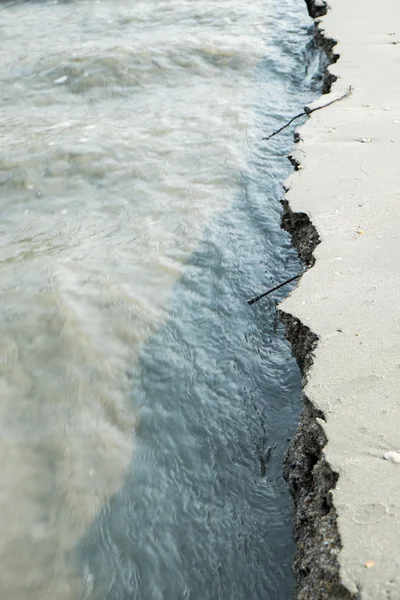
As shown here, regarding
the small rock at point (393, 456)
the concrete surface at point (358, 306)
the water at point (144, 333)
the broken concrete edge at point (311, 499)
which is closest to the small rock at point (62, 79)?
the water at point (144, 333)

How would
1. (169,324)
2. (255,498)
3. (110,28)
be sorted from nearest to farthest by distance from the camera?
(255,498)
(169,324)
(110,28)

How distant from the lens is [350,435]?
1769mm

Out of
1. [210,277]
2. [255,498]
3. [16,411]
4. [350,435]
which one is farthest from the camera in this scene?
[210,277]

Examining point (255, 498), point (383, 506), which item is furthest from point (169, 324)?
point (383, 506)

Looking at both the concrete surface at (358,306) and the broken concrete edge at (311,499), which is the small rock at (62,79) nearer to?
the concrete surface at (358,306)

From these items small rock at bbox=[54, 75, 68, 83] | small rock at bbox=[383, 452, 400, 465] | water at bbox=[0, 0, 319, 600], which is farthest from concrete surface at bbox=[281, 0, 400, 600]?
small rock at bbox=[54, 75, 68, 83]

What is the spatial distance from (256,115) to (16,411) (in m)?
3.59

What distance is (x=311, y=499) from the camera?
5.78 feet

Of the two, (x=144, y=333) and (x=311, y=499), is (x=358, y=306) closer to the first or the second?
(x=311, y=499)

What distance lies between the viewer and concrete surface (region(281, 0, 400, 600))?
1.50 m

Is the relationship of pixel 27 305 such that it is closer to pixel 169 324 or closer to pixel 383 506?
pixel 169 324

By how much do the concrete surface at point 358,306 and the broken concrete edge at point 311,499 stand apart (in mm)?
26

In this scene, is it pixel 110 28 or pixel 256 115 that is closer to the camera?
pixel 256 115

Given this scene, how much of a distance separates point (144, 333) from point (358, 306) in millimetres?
1131
